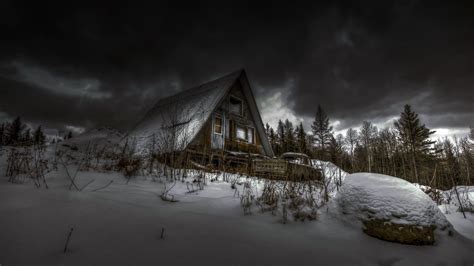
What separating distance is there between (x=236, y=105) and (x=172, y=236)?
1351 centimetres

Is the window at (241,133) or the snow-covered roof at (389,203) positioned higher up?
the window at (241,133)

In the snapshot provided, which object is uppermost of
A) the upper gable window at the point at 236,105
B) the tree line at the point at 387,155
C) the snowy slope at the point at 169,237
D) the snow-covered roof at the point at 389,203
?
the upper gable window at the point at 236,105

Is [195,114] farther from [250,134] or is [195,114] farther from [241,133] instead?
[250,134]

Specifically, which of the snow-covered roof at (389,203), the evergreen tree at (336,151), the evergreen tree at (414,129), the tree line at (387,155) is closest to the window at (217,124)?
the tree line at (387,155)

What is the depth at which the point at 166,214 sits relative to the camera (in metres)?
2.24

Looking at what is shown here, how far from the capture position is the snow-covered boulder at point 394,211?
2.18 m

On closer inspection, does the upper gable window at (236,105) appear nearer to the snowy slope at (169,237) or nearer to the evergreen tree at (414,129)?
the snowy slope at (169,237)

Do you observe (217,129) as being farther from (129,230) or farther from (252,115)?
(129,230)

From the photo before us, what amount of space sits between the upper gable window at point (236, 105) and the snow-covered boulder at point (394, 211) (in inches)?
471

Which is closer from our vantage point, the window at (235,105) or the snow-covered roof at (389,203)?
the snow-covered roof at (389,203)

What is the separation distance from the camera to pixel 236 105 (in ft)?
48.9

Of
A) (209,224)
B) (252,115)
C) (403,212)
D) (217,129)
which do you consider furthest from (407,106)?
(209,224)

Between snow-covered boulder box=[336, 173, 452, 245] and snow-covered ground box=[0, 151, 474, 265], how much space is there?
12 cm

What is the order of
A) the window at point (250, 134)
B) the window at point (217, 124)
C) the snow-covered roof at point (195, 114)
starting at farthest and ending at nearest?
the window at point (250, 134) < the window at point (217, 124) < the snow-covered roof at point (195, 114)
